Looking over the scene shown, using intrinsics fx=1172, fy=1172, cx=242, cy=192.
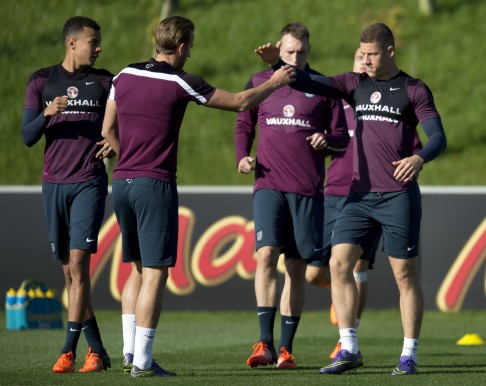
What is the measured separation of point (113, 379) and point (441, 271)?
7395mm

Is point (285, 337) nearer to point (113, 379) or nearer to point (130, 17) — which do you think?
point (113, 379)

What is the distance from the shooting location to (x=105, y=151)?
8.46 meters

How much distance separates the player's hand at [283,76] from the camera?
26.0 feet

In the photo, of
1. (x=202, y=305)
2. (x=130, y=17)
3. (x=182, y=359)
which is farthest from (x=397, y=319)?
(x=130, y=17)

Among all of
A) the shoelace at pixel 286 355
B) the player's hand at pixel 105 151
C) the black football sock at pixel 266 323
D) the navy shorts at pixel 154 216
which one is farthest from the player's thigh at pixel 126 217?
the shoelace at pixel 286 355

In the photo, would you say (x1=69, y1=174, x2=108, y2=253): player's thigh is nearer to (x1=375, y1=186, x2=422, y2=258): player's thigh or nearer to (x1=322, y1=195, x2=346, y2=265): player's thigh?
(x1=375, y1=186, x2=422, y2=258): player's thigh

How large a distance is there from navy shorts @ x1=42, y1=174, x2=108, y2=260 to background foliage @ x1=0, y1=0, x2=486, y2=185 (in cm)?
1208

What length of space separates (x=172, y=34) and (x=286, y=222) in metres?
2.13

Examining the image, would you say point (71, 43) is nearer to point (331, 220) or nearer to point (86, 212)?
point (86, 212)

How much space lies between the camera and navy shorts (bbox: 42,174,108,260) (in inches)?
336

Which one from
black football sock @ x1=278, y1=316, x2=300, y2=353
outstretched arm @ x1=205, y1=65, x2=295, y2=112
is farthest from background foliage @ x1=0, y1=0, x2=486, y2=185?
outstretched arm @ x1=205, y1=65, x2=295, y2=112

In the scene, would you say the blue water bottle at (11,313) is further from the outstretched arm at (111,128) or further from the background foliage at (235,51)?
the background foliage at (235,51)

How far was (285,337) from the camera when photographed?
902 cm

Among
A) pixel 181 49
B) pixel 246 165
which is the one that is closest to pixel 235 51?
pixel 246 165
